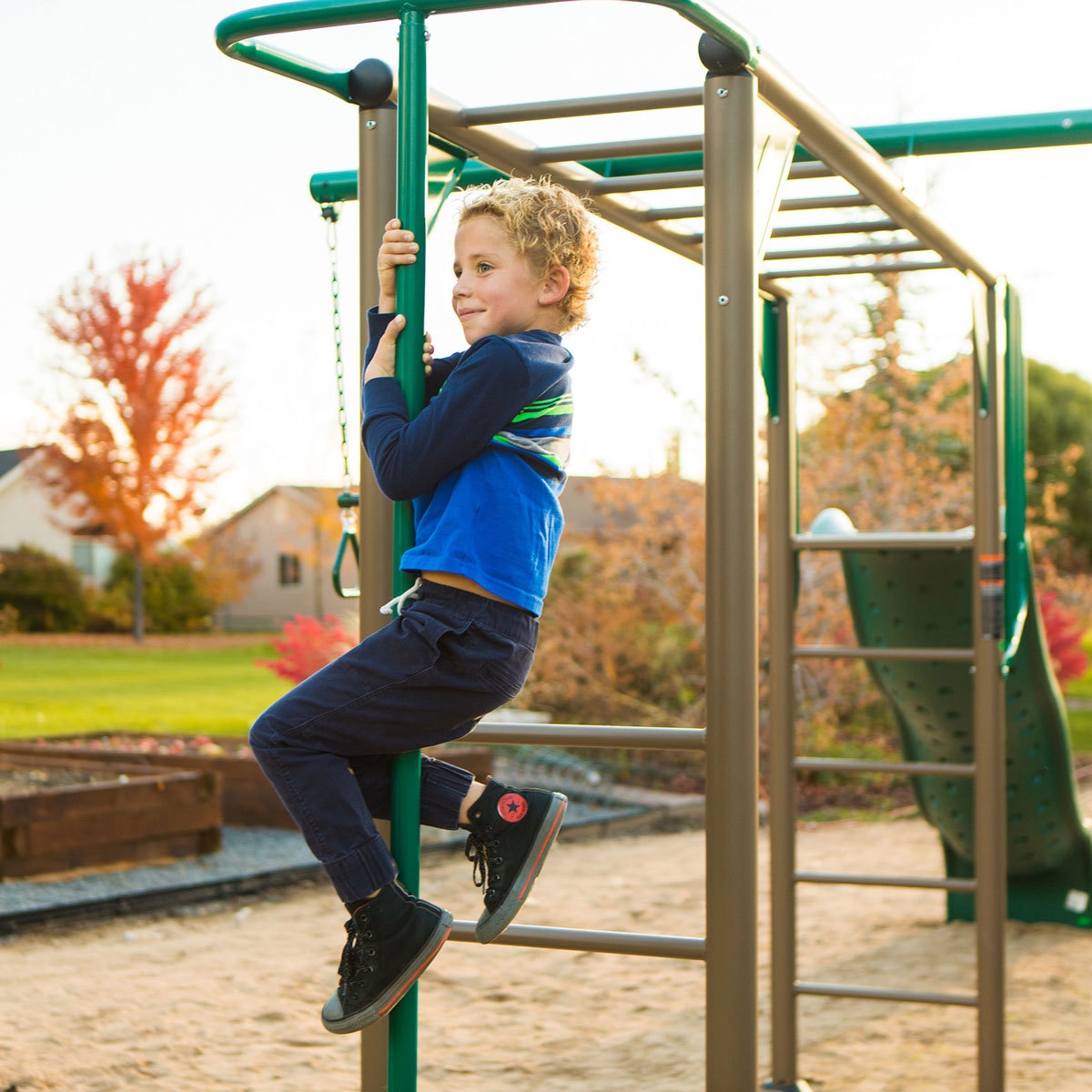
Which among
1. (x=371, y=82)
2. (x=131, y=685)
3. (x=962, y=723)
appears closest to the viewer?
(x=371, y=82)

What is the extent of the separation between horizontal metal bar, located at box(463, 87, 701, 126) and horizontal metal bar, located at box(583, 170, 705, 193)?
0.44 metres

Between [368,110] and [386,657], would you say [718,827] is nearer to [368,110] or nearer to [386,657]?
[386,657]

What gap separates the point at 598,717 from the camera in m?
9.78

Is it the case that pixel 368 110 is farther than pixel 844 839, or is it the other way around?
pixel 844 839

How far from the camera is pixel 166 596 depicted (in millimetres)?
19984

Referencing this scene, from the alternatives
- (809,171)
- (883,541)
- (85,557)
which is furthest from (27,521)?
(809,171)

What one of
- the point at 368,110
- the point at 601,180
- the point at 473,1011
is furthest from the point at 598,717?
the point at 368,110

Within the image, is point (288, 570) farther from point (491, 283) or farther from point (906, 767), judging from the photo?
point (491, 283)

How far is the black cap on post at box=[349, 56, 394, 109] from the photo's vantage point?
2.09m

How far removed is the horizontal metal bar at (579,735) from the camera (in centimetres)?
217

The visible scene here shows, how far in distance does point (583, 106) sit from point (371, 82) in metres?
0.40

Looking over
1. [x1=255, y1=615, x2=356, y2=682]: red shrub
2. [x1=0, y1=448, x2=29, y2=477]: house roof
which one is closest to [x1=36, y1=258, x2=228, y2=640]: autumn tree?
[x1=0, y1=448, x2=29, y2=477]: house roof

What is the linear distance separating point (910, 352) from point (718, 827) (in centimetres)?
1065

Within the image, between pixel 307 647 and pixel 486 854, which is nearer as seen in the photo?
pixel 486 854
